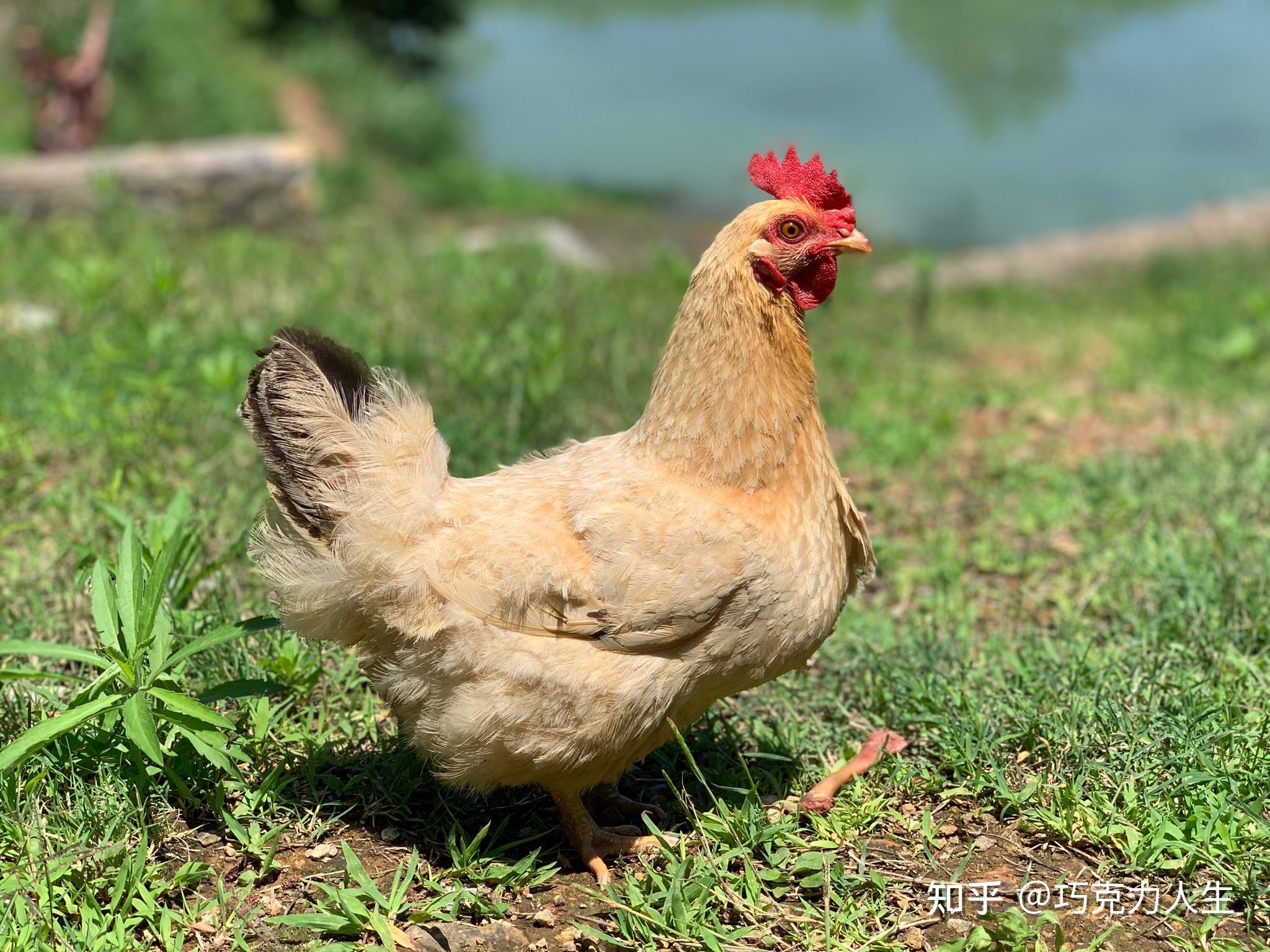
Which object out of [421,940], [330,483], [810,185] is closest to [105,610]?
[330,483]

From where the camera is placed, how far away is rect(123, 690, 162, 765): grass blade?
2.52 m

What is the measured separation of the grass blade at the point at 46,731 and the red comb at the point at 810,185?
2120mm

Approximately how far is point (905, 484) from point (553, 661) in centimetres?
286

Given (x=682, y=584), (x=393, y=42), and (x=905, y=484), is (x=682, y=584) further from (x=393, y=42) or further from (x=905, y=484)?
(x=393, y=42)

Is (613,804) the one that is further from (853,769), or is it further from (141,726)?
(141,726)

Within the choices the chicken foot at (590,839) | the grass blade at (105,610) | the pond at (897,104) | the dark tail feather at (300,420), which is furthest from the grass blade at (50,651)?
the pond at (897,104)

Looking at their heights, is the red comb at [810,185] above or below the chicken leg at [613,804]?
above

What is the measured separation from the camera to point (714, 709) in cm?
343

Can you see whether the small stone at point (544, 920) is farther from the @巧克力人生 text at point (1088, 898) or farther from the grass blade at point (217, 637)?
the grass blade at point (217, 637)

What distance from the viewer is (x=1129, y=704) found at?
3.15 meters

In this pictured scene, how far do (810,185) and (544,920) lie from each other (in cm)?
198

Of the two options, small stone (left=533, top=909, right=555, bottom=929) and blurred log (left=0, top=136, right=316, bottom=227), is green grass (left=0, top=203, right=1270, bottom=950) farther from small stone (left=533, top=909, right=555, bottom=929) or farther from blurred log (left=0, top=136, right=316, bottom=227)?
blurred log (left=0, top=136, right=316, bottom=227)

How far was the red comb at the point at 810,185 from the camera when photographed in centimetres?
283

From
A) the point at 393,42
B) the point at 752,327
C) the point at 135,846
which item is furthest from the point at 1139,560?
the point at 393,42
